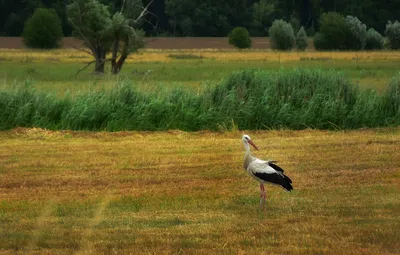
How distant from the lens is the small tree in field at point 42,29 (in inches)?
3204

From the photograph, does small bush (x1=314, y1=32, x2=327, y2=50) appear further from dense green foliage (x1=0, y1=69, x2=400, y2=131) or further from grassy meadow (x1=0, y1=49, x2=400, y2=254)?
dense green foliage (x1=0, y1=69, x2=400, y2=131)

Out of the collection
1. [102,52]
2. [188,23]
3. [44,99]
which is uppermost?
[44,99]

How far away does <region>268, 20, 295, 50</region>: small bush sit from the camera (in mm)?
85000

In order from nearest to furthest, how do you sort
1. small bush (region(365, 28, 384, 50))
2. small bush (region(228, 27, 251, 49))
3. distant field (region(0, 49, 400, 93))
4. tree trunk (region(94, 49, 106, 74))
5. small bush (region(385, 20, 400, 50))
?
distant field (region(0, 49, 400, 93))
tree trunk (region(94, 49, 106, 74))
small bush (region(385, 20, 400, 50))
small bush (region(365, 28, 384, 50))
small bush (region(228, 27, 251, 49))

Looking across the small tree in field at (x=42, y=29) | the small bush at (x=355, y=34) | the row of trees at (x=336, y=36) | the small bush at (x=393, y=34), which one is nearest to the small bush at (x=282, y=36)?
the row of trees at (x=336, y=36)

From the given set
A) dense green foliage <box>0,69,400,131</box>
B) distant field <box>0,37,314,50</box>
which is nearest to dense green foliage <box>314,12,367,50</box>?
distant field <box>0,37,314,50</box>

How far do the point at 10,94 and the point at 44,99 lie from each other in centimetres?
88

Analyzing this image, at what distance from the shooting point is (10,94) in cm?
2166

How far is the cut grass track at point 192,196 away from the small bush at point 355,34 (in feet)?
194

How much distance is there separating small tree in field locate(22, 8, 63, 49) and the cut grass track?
63.7 metres

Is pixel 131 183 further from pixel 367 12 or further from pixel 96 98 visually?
pixel 367 12

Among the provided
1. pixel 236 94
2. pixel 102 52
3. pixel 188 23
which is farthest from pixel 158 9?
pixel 236 94

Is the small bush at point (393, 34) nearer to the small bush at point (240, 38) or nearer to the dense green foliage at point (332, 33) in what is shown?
the dense green foliage at point (332, 33)

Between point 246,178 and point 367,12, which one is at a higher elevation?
point 246,178
